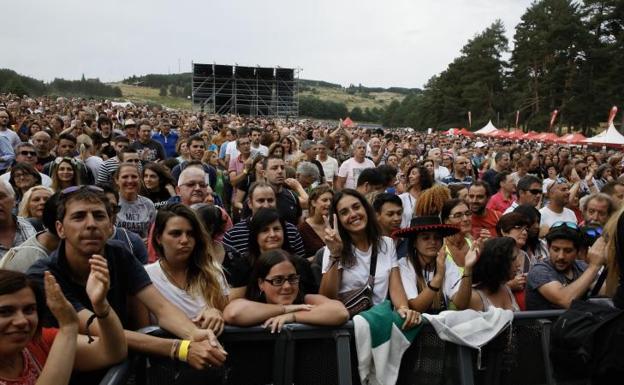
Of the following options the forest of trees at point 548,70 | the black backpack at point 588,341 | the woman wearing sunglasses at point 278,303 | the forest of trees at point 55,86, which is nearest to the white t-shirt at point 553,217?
the black backpack at point 588,341

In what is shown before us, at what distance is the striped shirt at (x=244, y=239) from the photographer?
4.14m

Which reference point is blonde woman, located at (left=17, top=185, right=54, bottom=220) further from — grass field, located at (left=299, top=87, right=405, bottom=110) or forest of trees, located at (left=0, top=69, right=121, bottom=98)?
grass field, located at (left=299, top=87, right=405, bottom=110)

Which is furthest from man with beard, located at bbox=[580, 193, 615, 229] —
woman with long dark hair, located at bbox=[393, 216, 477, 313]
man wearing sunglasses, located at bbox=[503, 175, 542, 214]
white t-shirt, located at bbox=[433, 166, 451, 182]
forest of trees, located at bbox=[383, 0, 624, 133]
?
forest of trees, located at bbox=[383, 0, 624, 133]

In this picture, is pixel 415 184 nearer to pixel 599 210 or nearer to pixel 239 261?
pixel 599 210

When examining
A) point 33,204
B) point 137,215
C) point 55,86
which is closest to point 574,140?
point 137,215

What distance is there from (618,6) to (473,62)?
22702 mm

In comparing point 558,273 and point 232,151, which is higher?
point 232,151

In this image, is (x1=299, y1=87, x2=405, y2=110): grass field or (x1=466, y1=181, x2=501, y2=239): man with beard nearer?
(x1=466, y1=181, x2=501, y2=239): man with beard

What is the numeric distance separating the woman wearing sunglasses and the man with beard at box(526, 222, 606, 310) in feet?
5.01

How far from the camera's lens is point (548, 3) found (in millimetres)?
53719

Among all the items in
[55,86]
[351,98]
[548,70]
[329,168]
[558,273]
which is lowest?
[558,273]

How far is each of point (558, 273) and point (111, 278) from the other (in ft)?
9.44

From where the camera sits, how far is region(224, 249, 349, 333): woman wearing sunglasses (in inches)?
105

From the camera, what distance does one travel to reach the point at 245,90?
4128 cm
